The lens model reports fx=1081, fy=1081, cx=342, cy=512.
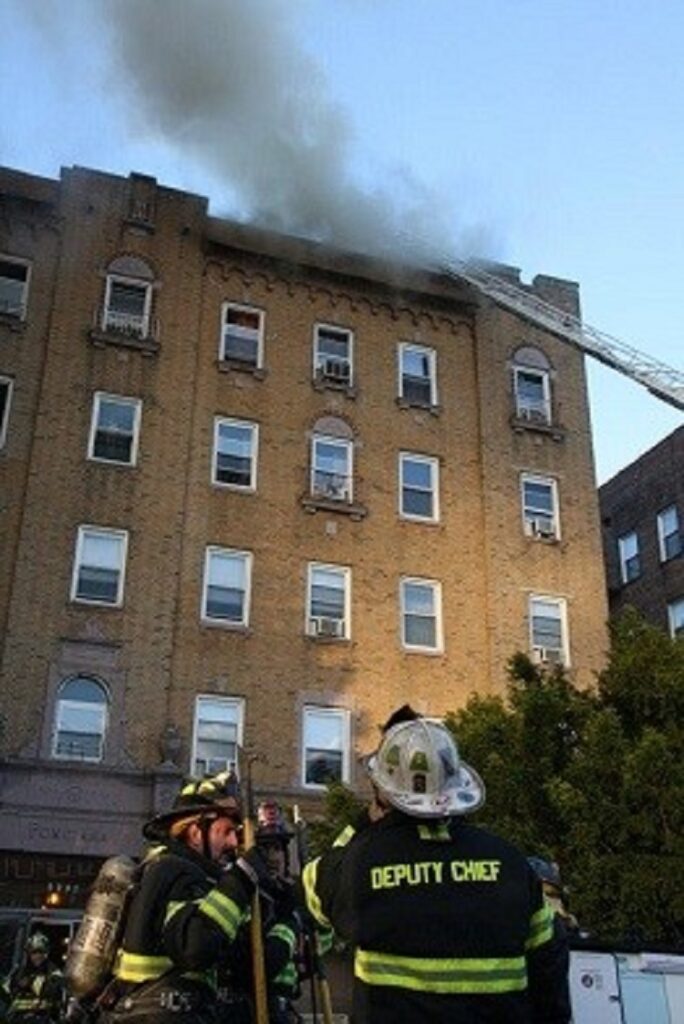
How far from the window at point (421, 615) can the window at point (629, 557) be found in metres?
10.1

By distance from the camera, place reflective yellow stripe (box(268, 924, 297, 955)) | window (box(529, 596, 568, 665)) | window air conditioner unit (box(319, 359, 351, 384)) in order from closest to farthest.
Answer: reflective yellow stripe (box(268, 924, 297, 955)), window (box(529, 596, 568, 665)), window air conditioner unit (box(319, 359, 351, 384))

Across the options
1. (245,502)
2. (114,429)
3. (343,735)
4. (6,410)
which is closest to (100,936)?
(343,735)

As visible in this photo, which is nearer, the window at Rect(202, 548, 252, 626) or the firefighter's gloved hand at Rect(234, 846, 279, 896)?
the firefighter's gloved hand at Rect(234, 846, 279, 896)

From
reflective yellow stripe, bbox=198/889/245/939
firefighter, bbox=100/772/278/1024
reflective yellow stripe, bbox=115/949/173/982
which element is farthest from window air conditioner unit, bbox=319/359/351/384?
reflective yellow stripe, bbox=198/889/245/939

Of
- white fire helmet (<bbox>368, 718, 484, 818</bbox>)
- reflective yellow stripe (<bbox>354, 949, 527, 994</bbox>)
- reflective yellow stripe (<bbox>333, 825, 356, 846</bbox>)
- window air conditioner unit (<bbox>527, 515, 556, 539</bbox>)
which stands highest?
window air conditioner unit (<bbox>527, 515, 556, 539</bbox>)

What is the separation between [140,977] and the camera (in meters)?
4.33

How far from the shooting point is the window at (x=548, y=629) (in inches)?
830

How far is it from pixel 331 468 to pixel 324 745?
5.48 meters

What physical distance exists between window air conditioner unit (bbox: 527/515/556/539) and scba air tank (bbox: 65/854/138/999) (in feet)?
59.2

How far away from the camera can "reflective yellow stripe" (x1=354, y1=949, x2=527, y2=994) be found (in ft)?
9.70

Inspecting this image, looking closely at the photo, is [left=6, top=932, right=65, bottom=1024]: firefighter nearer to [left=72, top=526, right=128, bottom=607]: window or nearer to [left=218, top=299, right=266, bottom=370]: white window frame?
[left=72, top=526, right=128, bottom=607]: window

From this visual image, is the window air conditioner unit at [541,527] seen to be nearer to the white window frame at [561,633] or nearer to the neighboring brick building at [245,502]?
the neighboring brick building at [245,502]

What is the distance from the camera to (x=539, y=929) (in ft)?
10.5

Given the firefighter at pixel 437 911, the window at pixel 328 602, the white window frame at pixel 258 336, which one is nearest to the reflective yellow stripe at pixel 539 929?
the firefighter at pixel 437 911
